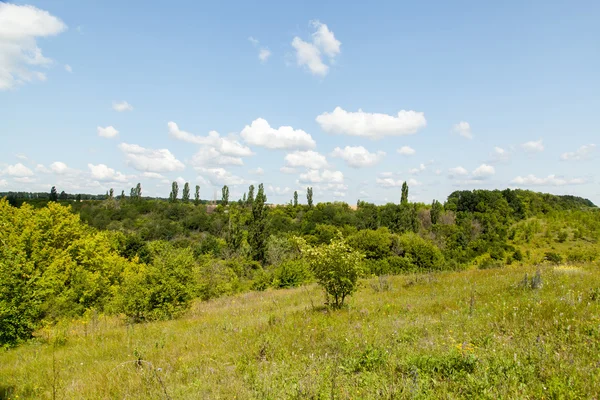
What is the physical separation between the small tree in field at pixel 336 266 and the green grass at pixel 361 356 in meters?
0.75

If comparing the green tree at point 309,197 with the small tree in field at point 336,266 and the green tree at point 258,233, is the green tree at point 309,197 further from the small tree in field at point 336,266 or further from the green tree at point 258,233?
the small tree in field at point 336,266

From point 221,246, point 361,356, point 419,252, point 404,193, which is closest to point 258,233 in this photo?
point 221,246

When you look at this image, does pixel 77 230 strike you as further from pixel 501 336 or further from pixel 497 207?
pixel 497 207

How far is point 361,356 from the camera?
201 inches

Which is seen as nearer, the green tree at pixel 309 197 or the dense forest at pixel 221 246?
the dense forest at pixel 221 246

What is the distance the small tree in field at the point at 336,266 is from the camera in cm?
973

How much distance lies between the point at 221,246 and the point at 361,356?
59125 mm

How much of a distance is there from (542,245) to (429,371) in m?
75.4

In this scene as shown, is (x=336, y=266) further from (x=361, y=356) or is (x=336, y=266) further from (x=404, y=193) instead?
(x=404, y=193)

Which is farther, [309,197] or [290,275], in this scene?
[309,197]

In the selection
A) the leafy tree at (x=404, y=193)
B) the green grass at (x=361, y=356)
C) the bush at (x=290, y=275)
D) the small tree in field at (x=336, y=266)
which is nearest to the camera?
the green grass at (x=361, y=356)

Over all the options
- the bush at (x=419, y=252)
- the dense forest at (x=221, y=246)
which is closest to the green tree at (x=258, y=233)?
the dense forest at (x=221, y=246)

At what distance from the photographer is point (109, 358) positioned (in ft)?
24.5

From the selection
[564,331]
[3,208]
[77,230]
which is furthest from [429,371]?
[3,208]
